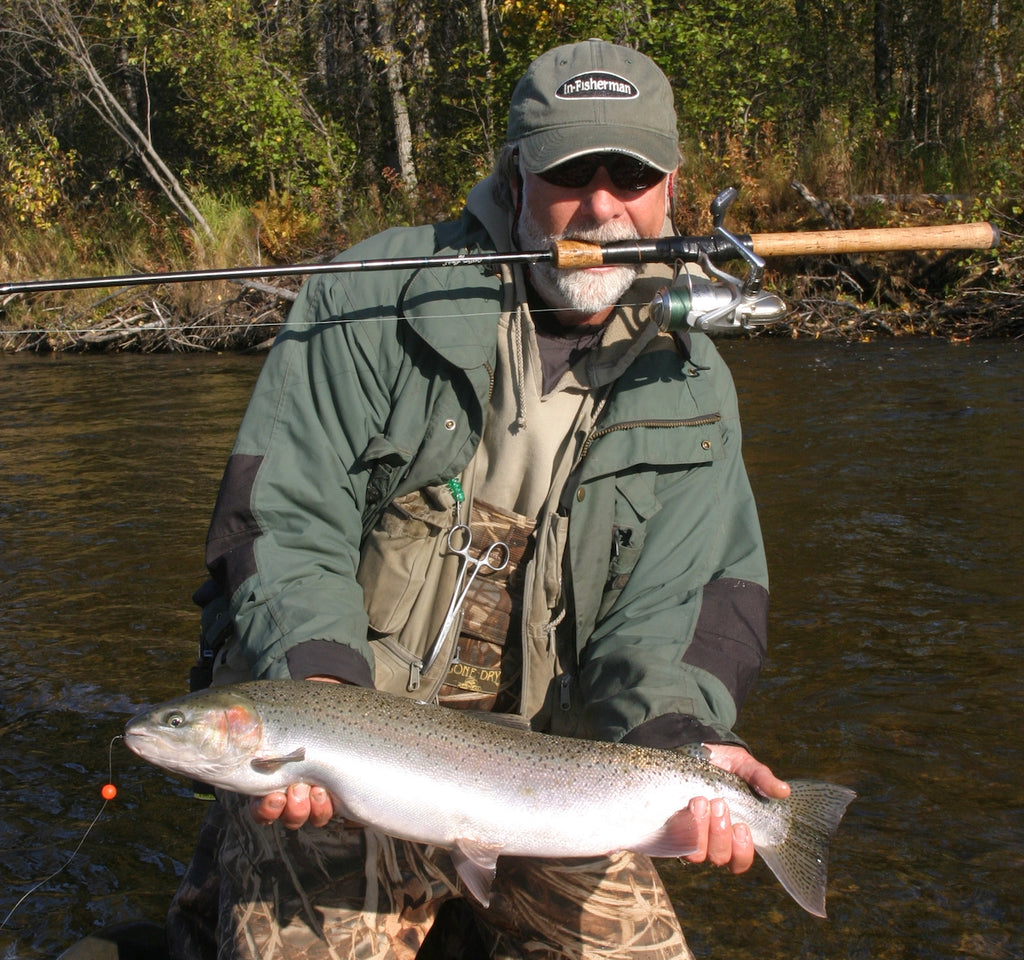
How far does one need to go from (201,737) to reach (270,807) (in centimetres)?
22

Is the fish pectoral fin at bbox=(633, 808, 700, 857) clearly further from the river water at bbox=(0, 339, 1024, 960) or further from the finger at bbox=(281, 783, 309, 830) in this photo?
the river water at bbox=(0, 339, 1024, 960)

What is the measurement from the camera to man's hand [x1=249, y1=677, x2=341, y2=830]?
2447mm

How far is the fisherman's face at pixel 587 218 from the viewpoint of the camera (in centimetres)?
300

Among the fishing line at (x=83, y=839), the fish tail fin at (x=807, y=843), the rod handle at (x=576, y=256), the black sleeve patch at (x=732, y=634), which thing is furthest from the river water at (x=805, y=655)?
the rod handle at (x=576, y=256)

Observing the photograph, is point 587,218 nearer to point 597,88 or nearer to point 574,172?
point 574,172

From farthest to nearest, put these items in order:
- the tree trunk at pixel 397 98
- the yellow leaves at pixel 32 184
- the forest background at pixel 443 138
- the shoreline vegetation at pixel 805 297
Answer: the tree trunk at pixel 397 98 → the yellow leaves at pixel 32 184 → the forest background at pixel 443 138 → the shoreline vegetation at pixel 805 297

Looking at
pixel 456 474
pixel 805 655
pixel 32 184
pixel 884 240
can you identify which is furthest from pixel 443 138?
pixel 456 474

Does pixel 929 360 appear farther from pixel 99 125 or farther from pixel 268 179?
pixel 99 125

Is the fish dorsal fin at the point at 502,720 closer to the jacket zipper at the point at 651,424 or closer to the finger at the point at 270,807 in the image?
the finger at the point at 270,807

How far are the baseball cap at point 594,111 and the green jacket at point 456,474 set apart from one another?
0.38m

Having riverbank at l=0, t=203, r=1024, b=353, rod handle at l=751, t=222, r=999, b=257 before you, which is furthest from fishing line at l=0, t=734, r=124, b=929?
riverbank at l=0, t=203, r=1024, b=353

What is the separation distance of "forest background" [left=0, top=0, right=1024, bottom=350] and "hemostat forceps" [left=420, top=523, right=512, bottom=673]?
973cm

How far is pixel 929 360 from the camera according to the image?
10461mm

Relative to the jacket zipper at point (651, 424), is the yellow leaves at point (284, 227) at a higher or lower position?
higher
